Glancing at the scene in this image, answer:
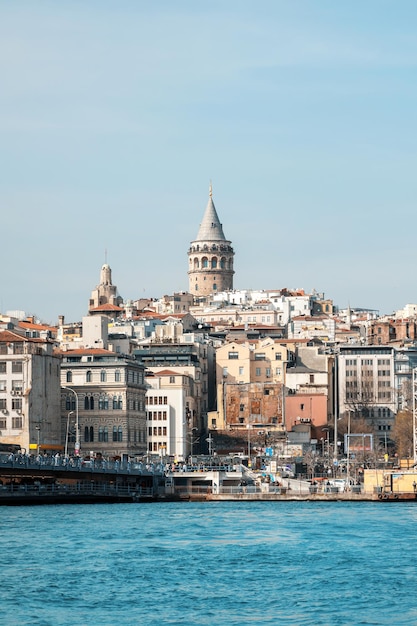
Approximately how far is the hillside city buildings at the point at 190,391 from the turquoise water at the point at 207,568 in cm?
3682

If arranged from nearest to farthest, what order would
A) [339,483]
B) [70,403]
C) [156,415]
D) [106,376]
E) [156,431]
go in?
[339,483] < [70,403] < [106,376] < [156,431] < [156,415]

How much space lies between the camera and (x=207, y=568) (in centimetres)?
6294

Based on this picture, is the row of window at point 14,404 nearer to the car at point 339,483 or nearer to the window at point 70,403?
the window at point 70,403

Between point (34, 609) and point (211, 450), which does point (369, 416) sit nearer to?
point (211, 450)

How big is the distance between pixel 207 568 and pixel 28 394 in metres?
63.2

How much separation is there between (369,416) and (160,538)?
92.4 meters

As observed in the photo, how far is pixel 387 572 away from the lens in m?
61.6

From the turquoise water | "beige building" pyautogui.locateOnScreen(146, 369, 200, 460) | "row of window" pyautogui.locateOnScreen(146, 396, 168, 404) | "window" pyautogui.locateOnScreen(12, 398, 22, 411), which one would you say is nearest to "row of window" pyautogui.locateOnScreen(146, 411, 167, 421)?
"beige building" pyautogui.locateOnScreen(146, 369, 200, 460)

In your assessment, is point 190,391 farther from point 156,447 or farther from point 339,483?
point 339,483

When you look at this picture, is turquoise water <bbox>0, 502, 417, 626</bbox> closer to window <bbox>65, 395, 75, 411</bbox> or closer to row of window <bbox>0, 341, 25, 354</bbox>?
row of window <bbox>0, 341, 25, 354</bbox>

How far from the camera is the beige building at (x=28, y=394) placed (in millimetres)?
124000

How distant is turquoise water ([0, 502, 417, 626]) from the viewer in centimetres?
5253

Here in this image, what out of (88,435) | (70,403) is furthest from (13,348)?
(88,435)

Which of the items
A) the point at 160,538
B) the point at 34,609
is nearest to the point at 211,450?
the point at 160,538
